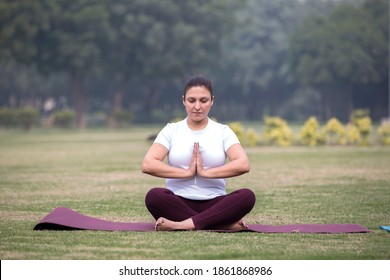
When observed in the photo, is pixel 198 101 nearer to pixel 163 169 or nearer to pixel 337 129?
pixel 163 169

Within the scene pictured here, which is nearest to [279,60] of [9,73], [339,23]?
[339,23]

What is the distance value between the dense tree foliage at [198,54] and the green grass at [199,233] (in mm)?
32748

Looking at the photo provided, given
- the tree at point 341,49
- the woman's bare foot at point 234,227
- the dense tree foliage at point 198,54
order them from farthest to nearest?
the tree at point 341,49, the dense tree foliage at point 198,54, the woman's bare foot at point 234,227

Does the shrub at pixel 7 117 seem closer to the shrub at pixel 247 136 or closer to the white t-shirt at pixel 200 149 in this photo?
the shrub at pixel 247 136

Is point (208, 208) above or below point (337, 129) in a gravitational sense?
below

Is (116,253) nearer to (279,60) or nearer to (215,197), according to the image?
(215,197)

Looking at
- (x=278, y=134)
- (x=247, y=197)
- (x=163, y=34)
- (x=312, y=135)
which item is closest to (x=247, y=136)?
(x=278, y=134)

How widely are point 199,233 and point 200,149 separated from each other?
79 centimetres

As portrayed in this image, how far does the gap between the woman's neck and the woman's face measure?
12 cm

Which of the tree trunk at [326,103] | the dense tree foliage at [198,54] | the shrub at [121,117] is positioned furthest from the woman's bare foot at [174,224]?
the tree trunk at [326,103]

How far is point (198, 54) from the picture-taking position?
194 feet

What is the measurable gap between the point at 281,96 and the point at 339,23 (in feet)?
52.6

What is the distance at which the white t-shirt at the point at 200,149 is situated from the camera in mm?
8055

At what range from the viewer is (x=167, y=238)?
24.6 feet
